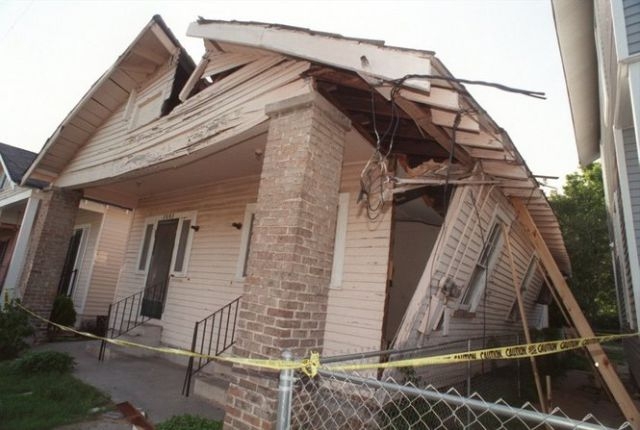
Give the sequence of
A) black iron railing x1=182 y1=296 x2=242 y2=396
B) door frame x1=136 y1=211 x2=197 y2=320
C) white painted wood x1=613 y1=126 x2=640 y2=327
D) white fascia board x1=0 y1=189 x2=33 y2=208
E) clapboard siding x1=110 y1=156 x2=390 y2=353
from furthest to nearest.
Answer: white fascia board x1=0 y1=189 x2=33 y2=208 < door frame x1=136 y1=211 x2=197 y2=320 < black iron railing x1=182 y1=296 x2=242 y2=396 < clapboard siding x1=110 y1=156 x2=390 y2=353 < white painted wood x1=613 y1=126 x2=640 y2=327

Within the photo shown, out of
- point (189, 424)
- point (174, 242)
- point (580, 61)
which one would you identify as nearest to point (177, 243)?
point (174, 242)

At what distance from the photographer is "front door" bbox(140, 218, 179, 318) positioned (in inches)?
350

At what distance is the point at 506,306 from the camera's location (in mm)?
8625

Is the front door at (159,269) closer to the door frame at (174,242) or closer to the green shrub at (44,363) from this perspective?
the door frame at (174,242)

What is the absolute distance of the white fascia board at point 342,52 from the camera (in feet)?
10.7

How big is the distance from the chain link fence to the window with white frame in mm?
5154

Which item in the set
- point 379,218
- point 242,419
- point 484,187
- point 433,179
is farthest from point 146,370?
point 484,187

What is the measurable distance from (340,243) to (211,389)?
2.89 metres

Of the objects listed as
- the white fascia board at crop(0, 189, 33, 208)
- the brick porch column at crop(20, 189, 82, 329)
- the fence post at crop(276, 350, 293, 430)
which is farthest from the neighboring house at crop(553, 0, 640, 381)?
the white fascia board at crop(0, 189, 33, 208)

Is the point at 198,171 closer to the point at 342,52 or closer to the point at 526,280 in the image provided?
the point at 342,52

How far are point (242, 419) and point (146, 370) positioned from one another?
456 centimetres

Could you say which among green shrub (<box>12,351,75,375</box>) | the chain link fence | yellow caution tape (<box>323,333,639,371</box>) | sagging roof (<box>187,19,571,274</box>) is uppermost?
sagging roof (<box>187,19,571,274</box>)

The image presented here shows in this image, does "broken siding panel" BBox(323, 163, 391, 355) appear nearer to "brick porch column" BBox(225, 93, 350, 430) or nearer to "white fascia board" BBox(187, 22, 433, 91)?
"brick porch column" BBox(225, 93, 350, 430)

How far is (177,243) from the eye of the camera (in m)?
8.98
